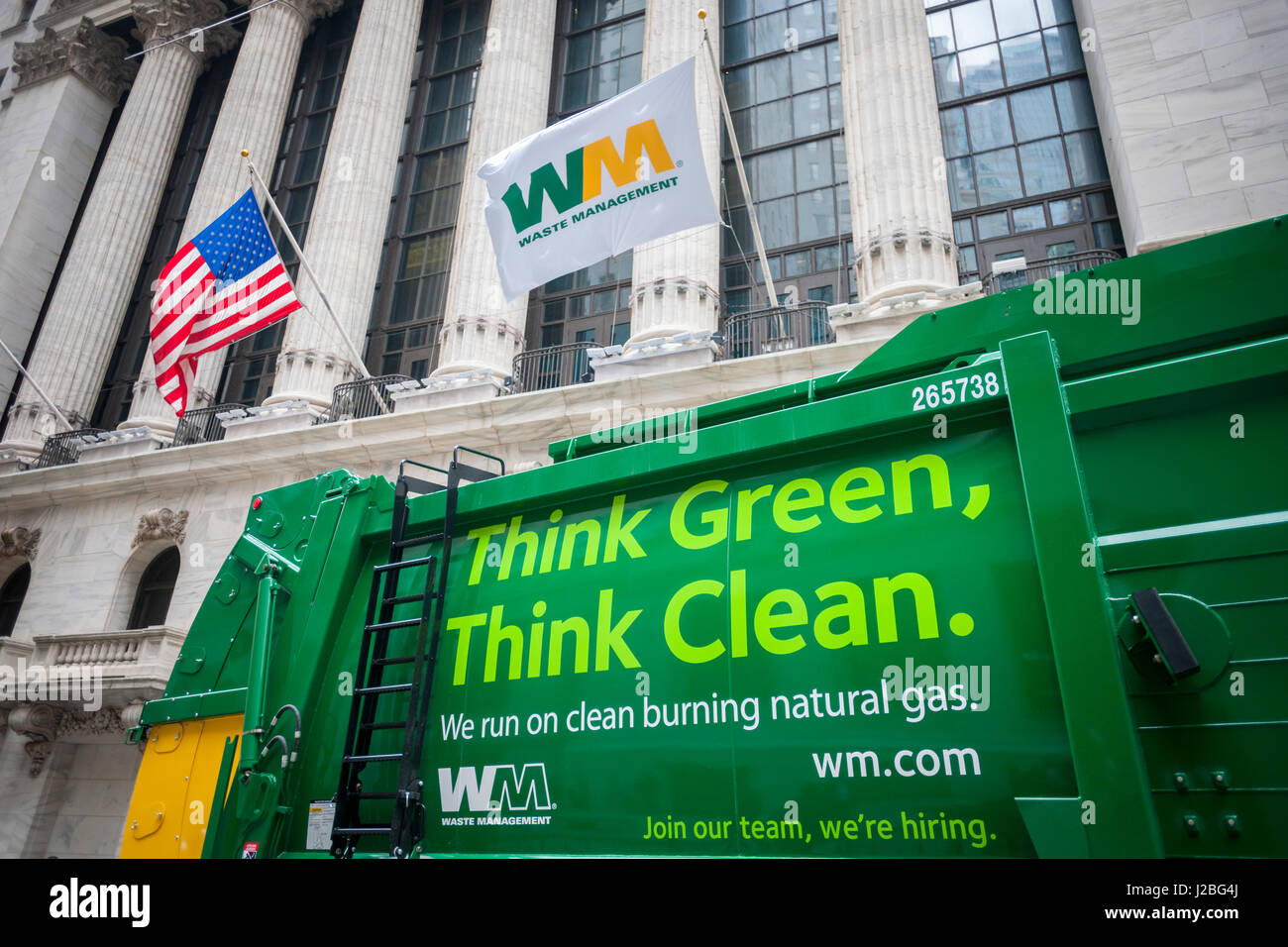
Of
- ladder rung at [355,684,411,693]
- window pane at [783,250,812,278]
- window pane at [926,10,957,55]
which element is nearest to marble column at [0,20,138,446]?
window pane at [783,250,812,278]

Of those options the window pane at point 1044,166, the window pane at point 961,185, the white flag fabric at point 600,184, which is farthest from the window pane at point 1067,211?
the white flag fabric at point 600,184

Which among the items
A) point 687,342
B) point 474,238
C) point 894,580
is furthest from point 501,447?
point 894,580

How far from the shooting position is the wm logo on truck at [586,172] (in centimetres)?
1073

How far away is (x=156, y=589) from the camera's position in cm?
1725

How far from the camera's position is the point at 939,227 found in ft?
43.6

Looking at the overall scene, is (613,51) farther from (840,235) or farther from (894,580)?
(894,580)

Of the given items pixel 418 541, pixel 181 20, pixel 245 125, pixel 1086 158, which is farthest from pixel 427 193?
pixel 418 541

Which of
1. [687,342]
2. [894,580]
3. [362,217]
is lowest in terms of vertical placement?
[894,580]

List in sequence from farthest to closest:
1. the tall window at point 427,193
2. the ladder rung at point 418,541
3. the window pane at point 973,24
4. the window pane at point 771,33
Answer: the tall window at point 427,193 → the window pane at point 771,33 → the window pane at point 973,24 → the ladder rung at point 418,541

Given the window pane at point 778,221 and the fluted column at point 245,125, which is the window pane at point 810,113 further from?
the fluted column at point 245,125

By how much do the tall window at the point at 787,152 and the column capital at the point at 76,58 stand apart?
19997 millimetres

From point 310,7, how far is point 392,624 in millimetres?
25501

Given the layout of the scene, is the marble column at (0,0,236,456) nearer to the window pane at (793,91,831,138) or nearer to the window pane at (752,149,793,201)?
the window pane at (752,149,793,201)

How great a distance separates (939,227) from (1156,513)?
463 inches
